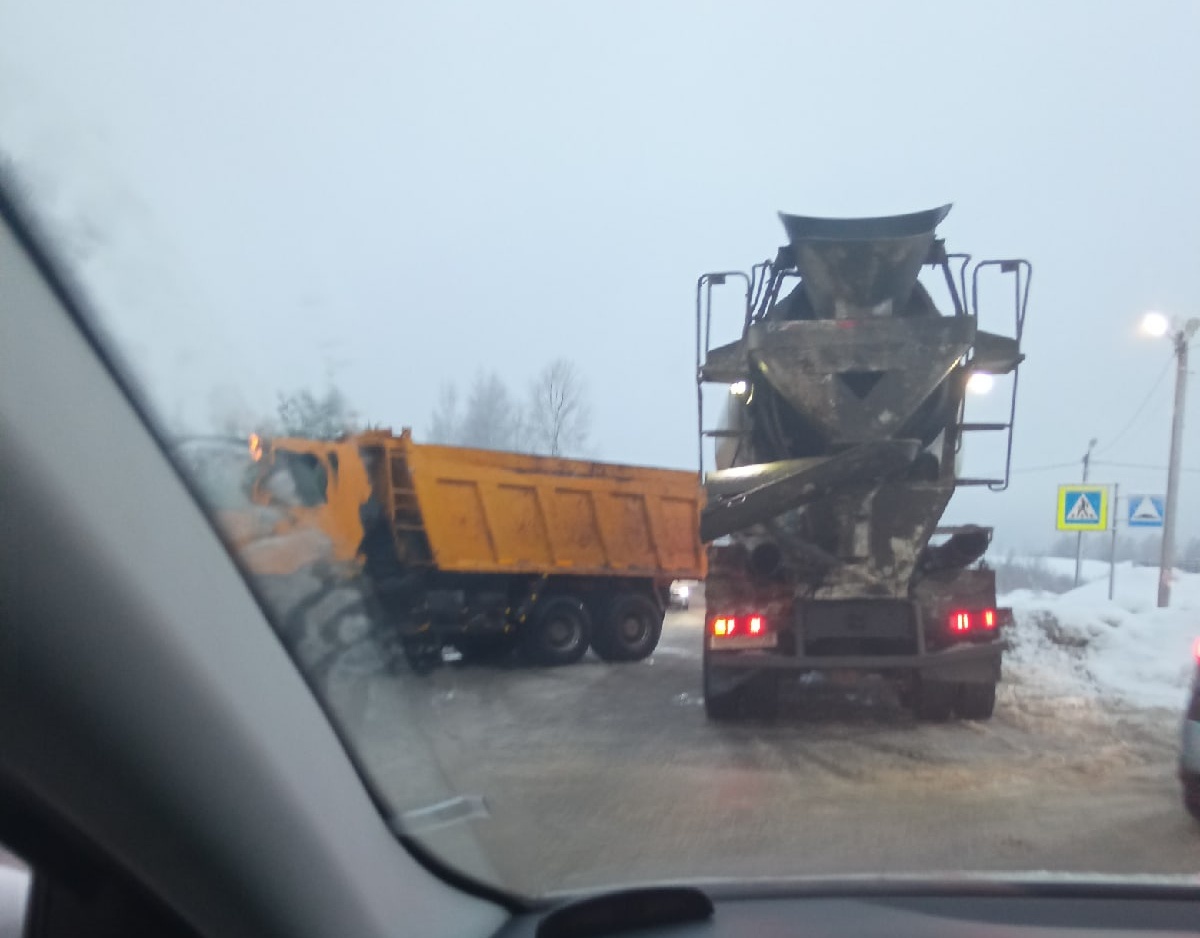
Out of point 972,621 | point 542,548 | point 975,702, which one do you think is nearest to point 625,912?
point 975,702

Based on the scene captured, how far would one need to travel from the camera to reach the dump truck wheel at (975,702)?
8.90m

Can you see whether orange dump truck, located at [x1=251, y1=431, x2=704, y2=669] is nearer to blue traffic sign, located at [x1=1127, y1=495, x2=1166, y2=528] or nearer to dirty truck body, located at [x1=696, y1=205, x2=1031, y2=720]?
dirty truck body, located at [x1=696, y1=205, x2=1031, y2=720]

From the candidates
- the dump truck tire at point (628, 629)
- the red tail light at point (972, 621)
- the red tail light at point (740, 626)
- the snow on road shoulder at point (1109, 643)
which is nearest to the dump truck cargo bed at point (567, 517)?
the dump truck tire at point (628, 629)

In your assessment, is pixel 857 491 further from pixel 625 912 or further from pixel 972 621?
pixel 625 912

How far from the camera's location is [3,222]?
203 centimetres

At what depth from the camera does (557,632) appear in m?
11.6

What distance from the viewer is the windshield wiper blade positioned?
112 inches

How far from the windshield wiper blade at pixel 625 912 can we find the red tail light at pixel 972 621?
6.47 m

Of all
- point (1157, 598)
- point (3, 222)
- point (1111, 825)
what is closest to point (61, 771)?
point (3, 222)

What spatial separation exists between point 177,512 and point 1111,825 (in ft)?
15.1

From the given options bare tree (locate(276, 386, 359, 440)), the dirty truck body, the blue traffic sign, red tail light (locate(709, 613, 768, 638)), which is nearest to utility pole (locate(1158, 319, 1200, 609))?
the blue traffic sign

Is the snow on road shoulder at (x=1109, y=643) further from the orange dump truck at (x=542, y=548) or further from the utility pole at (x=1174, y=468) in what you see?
the orange dump truck at (x=542, y=548)

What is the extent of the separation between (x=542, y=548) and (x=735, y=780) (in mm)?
5692

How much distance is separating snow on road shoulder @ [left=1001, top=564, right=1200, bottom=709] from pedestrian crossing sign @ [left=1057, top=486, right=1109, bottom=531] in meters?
1.01
